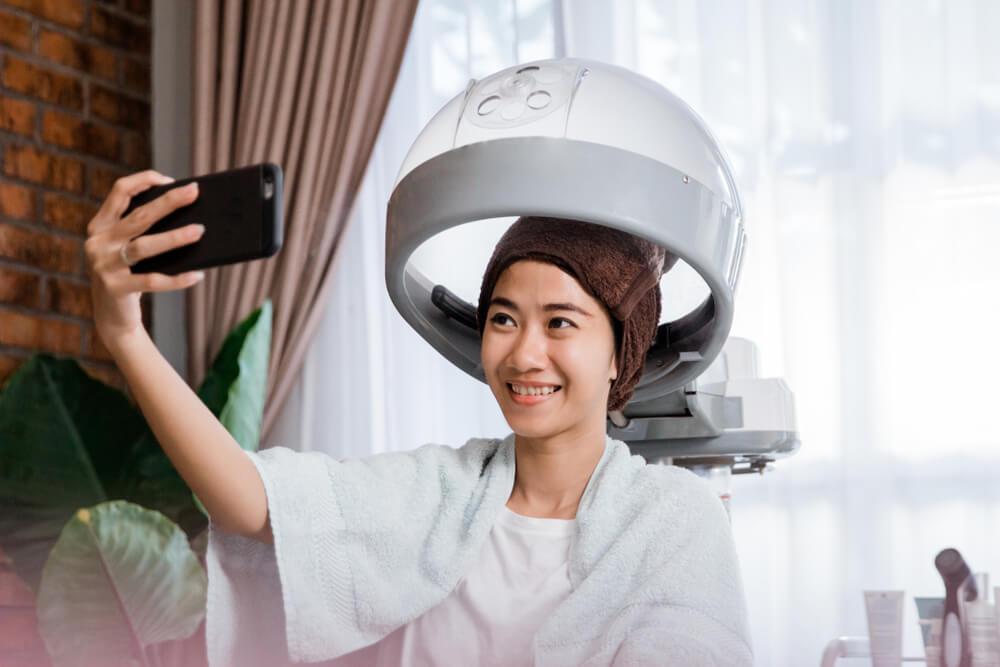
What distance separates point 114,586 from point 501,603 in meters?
1.20

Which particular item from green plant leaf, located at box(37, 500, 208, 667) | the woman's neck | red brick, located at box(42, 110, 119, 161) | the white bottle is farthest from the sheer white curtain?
red brick, located at box(42, 110, 119, 161)

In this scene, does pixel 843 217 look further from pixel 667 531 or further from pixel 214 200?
pixel 214 200

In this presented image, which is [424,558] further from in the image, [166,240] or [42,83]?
[42,83]

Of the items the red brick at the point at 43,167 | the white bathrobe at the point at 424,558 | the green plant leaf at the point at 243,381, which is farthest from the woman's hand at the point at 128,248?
the red brick at the point at 43,167

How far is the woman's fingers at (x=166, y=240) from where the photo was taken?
78cm

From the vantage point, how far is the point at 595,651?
0.85 metres

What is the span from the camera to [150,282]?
0.78 metres

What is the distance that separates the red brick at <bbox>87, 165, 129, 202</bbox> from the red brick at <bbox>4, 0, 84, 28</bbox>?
35 centimetres

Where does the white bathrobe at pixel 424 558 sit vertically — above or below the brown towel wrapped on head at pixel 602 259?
below

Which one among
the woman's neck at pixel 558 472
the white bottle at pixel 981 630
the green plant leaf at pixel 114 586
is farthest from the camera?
the green plant leaf at pixel 114 586

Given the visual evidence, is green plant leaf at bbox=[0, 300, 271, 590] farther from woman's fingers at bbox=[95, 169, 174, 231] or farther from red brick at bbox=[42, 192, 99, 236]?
woman's fingers at bbox=[95, 169, 174, 231]

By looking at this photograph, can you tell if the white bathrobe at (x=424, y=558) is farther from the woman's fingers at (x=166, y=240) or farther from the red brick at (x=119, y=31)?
the red brick at (x=119, y=31)

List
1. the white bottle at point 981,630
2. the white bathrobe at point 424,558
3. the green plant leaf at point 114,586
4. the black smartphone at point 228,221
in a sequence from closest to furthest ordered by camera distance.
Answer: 1. the black smartphone at point 228,221
2. the white bathrobe at point 424,558
3. the white bottle at point 981,630
4. the green plant leaf at point 114,586

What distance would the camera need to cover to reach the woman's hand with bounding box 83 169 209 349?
0.78 m
